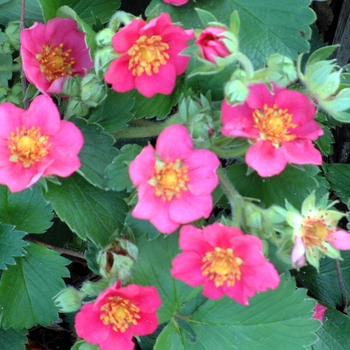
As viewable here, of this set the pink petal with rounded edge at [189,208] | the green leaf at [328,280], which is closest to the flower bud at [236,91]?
the pink petal with rounded edge at [189,208]

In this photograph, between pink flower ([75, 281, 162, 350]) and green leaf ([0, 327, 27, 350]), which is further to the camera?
green leaf ([0, 327, 27, 350])

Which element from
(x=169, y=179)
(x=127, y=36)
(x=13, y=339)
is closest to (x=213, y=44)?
(x=127, y=36)

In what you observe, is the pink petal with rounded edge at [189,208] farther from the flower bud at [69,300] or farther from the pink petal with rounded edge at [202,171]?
the flower bud at [69,300]

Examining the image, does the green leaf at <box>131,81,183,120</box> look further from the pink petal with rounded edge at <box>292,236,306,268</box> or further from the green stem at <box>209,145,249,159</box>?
the pink petal with rounded edge at <box>292,236,306,268</box>

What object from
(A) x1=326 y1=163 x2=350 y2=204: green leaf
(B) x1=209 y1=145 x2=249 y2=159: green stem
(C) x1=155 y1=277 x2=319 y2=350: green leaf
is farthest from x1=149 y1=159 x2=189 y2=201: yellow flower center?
(A) x1=326 y1=163 x2=350 y2=204: green leaf

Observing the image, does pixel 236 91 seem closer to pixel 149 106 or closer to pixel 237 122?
pixel 237 122
